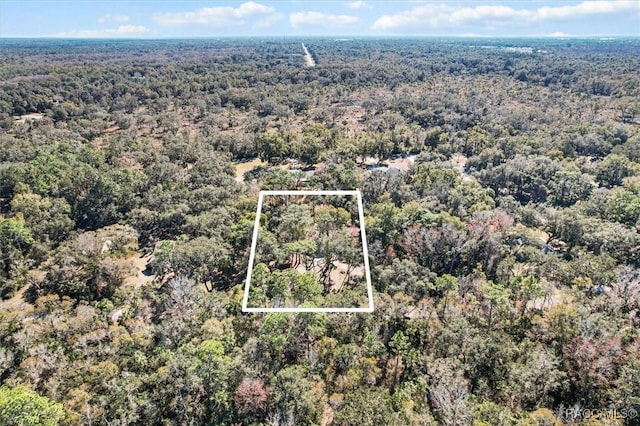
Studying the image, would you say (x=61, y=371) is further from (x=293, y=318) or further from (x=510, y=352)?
(x=510, y=352)

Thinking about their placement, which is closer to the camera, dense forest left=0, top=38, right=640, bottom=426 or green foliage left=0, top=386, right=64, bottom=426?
green foliage left=0, top=386, right=64, bottom=426

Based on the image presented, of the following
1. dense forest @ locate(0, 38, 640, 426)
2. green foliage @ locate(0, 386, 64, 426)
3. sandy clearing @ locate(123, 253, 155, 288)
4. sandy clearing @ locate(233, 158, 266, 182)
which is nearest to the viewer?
green foliage @ locate(0, 386, 64, 426)

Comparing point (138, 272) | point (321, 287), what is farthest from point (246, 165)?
point (321, 287)

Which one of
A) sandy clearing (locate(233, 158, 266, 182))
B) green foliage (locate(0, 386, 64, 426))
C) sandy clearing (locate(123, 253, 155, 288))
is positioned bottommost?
sandy clearing (locate(123, 253, 155, 288))

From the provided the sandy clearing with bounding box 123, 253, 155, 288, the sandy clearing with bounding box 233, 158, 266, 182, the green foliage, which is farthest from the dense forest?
the sandy clearing with bounding box 233, 158, 266, 182

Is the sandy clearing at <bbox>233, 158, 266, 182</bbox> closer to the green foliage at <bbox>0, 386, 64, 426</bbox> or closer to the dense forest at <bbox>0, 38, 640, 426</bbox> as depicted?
the dense forest at <bbox>0, 38, 640, 426</bbox>

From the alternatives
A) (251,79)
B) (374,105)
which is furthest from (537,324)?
(251,79)

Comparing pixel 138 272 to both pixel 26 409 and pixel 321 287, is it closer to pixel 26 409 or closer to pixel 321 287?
pixel 26 409

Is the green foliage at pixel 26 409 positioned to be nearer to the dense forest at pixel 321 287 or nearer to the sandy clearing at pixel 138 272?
the dense forest at pixel 321 287
